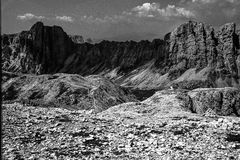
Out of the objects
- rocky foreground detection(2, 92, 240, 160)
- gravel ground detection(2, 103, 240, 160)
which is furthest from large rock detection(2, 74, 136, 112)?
gravel ground detection(2, 103, 240, 160)

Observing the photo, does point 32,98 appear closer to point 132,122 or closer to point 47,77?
point 47,77

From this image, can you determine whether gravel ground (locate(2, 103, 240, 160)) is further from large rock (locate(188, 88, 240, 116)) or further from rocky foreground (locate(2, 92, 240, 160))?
large rock (locate(188, 88, 240, 116))

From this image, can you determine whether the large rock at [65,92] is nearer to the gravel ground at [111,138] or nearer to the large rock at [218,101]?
the large rock at [218,101]

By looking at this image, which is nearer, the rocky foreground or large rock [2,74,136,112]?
the rocky foreground

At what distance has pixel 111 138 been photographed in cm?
2028

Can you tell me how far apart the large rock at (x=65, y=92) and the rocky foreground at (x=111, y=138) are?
1324 inches

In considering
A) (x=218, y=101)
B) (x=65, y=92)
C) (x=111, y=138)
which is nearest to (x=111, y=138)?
(x=111, y=138)

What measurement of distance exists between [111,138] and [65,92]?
44566 mm

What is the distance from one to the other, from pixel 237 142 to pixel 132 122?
28.2 ft

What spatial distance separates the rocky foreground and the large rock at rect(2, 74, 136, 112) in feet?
110

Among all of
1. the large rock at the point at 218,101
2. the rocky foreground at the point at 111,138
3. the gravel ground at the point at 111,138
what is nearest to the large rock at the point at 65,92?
the large rock at the point at 218,101

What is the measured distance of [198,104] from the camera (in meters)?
45.2

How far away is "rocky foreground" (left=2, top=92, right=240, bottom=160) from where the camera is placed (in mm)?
17266

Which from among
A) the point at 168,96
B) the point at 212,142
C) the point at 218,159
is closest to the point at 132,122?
the point at 212,142
